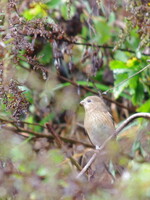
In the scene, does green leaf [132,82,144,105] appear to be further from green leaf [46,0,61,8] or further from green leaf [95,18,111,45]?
green leaf [46,0,61,8]

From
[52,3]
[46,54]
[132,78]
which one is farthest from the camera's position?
[46,54]

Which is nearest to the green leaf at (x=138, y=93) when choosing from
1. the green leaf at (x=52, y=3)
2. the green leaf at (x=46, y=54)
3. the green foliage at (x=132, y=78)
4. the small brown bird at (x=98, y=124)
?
the green foliage at (x=132, y=78)

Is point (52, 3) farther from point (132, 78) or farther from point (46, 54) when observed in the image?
point (132, 78)

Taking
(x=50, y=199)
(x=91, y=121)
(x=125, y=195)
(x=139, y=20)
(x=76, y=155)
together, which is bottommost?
(x=76, y=155)

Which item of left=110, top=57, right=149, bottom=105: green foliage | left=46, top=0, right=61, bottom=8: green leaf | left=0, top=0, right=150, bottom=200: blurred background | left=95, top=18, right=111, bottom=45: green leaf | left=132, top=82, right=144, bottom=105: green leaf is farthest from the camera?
left=95, top=18, right=111, bottom=45: green leaf

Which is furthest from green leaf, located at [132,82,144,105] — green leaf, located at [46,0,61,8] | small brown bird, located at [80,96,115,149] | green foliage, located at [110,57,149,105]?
green leaf, located at [46,0,61,8]

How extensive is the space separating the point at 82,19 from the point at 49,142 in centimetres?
228

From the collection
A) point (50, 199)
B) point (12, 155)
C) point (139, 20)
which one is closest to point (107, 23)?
point (139, 20)

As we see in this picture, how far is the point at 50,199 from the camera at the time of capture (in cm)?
173

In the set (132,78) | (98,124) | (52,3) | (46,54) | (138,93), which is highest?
(52,3)

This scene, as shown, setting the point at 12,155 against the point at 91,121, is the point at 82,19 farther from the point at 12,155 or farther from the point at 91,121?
the point at 12,155

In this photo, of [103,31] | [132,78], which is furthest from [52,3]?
[132,78]

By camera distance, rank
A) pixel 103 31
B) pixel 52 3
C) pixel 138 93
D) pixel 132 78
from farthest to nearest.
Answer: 1. pixel 103 31
2. pixel 52 3
3. pixel 138 93
4. pixel 132 78

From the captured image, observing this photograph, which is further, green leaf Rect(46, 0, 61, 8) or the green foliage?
green leaf Rect(46, 0, 61, 8)
